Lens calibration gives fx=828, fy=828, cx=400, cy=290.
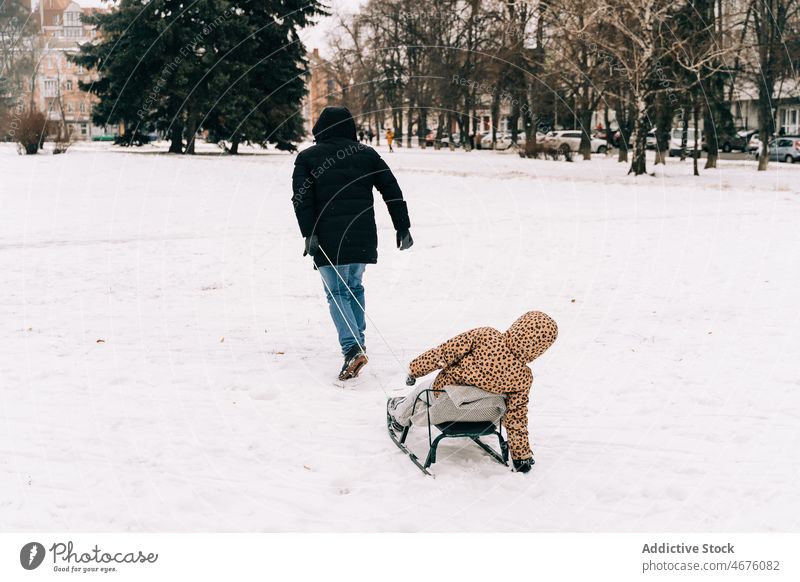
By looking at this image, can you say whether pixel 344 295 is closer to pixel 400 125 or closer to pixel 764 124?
pixel 400 125

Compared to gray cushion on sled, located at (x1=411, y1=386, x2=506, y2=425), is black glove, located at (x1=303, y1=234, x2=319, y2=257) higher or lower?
higher

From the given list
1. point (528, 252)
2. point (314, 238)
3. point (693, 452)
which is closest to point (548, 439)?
point (693, 452)

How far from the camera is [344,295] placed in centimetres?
646

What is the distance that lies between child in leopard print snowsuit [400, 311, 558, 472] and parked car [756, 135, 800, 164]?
1536 inches

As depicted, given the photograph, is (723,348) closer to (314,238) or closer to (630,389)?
(630,389)

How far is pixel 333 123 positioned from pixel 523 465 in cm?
297

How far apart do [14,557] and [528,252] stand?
952cm

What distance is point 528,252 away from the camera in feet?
40.3

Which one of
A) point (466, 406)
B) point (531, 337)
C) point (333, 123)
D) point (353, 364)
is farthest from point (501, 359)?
point (333, 123)

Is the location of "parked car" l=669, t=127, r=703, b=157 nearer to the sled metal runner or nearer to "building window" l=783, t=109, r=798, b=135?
"building window" l=783, t=109, r=798, b=135

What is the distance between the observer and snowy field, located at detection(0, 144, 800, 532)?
425 cm

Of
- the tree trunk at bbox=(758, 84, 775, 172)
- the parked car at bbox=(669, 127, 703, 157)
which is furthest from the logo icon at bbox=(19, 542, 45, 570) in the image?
the parked car at bbox=(669, 127, 703, 157)

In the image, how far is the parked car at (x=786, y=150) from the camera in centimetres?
3912

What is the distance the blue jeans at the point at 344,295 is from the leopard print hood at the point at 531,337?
211 centimetres
